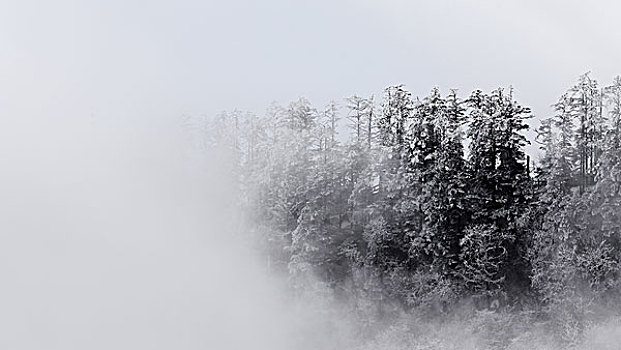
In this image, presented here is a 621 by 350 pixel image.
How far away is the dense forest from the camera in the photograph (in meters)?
40.2

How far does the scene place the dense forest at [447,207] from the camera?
40.2m

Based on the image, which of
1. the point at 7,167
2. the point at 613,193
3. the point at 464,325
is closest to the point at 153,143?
the point at 7,167

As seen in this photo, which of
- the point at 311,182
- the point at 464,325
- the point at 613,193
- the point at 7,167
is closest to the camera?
the point at 613,193

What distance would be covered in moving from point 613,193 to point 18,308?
30.2m

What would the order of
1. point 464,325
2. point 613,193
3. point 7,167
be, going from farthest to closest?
point 7,167 → point 464,325 → point 613,193

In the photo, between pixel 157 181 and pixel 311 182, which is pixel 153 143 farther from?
pixel 311 182

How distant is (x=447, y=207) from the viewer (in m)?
43.4

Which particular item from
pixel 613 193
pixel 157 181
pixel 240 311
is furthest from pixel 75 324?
pixel 613 193

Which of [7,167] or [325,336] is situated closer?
→ [325,336]

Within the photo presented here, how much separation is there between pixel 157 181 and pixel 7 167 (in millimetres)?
9295

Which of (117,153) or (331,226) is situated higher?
(117,153)

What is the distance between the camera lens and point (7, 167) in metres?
56.5

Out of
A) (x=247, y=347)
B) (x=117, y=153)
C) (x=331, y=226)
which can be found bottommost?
(x=247, y=347)

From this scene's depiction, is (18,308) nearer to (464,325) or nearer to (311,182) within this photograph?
(311,182)
